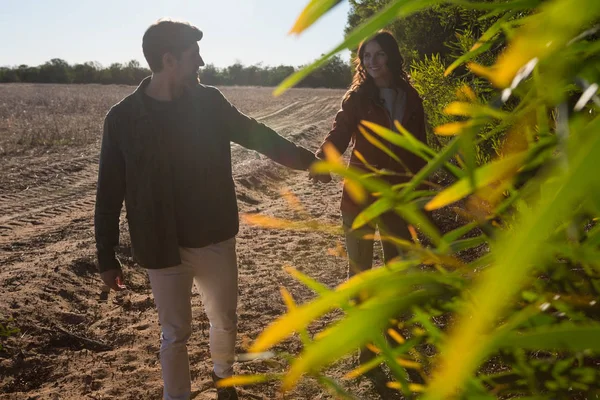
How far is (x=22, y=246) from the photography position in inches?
234

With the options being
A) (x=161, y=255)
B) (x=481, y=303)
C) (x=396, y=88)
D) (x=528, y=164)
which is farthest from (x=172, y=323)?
(x=481, y=303)

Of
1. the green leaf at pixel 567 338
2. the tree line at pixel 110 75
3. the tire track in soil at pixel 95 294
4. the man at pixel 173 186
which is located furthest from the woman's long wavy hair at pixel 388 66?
the tree line at pixel 110 75

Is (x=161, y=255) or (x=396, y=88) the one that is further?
(x=396, y=88)

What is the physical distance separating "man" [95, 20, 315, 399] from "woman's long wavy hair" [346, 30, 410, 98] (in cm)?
74

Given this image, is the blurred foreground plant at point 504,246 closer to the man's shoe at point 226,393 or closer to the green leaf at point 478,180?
the green leaf at point 478,180

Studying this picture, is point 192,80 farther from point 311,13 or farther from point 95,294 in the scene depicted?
point 95,294

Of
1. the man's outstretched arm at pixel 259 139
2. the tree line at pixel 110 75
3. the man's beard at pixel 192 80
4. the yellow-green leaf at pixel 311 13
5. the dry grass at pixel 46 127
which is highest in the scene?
the tree line at pixel 110 75

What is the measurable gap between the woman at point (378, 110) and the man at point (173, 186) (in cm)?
62

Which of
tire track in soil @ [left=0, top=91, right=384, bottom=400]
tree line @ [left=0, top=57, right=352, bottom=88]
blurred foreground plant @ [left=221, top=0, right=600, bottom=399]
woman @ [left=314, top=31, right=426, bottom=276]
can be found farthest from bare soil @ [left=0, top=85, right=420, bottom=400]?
tree line @ [left=0, top=57, right=352, bottom=88]

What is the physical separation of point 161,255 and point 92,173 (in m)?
8.27

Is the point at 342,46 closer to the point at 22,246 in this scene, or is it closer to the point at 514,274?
the point at 514,274

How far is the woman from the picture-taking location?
3.05m

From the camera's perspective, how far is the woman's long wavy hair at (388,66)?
3045mm

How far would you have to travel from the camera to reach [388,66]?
3.08 metres
